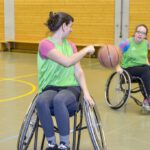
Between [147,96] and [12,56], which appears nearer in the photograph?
[147,96]

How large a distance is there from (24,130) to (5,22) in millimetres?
8469

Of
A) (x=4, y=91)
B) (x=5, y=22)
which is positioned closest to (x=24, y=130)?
(x=4, y=91)

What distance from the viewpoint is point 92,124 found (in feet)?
8.35

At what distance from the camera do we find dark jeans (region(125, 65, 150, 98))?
4.24 metres

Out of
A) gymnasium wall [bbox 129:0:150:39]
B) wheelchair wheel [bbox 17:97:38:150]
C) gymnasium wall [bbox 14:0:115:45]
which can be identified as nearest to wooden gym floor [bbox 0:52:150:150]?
wheelchair wheel [bbox 17:97:38:150]

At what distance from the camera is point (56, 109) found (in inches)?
102

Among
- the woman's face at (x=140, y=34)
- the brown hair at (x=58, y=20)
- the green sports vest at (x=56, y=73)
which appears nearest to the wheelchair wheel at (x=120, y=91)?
the woman's face at (x=140, y=34)

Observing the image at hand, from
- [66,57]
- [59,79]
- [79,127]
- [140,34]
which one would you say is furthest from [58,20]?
[140,34]

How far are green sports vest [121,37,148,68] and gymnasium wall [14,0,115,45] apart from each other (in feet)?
14.7

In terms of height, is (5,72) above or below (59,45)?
below

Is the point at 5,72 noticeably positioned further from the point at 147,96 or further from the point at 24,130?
the point at 24,130

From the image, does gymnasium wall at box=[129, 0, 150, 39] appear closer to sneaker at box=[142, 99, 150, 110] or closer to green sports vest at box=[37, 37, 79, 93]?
sneaker at box=[142, 99, 150, 110]

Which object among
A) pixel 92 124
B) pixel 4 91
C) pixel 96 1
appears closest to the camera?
pixel 92 124

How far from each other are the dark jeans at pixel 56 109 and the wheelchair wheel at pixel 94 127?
116 millimetres
